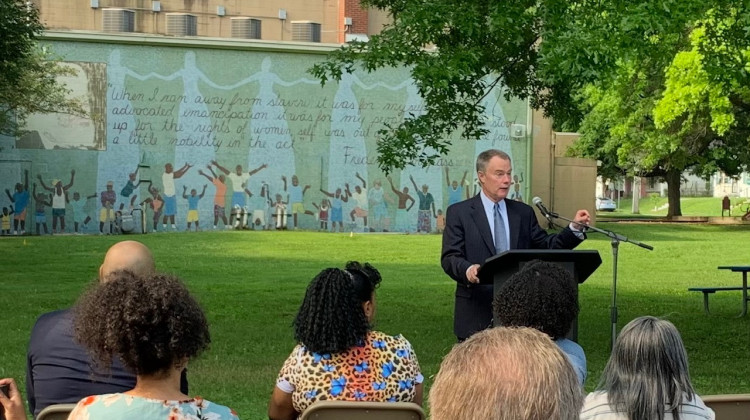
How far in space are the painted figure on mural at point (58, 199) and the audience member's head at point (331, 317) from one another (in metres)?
36.1

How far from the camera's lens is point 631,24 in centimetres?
1090

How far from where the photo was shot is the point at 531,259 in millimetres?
6812

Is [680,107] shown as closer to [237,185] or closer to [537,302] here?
[237,185]

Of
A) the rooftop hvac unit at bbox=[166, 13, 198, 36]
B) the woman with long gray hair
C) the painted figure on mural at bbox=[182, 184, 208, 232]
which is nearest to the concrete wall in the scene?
the painted figure on mural at bbox=[182, 184, 208, 232]

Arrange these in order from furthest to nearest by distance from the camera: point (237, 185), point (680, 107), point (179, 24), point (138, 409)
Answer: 1. point (179, 24)
2. point (237, 185)
3. point (680, 107)
4. point (138, 409)

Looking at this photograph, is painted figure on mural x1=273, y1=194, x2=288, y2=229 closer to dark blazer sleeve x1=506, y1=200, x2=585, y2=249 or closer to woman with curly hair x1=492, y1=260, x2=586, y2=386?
dark blazer sleeve x1=506, y1=200, x2=585, y2=249

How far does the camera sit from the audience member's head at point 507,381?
2480 mm

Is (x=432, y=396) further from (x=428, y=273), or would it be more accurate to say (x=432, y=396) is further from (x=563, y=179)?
(x=563, y=179)

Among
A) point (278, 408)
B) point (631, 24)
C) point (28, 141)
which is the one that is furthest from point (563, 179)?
point (278, 408)

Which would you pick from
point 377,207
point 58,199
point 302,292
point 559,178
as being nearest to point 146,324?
point 302,292

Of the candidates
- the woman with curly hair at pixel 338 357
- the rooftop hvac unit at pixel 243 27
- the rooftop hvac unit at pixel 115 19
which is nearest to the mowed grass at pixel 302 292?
the woman with curly hair at pixel 338 357

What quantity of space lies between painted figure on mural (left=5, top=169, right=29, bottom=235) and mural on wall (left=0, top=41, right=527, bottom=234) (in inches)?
2.1

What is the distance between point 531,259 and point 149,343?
3610 mm

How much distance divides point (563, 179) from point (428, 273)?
901 inches
